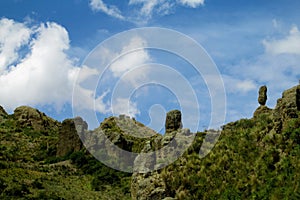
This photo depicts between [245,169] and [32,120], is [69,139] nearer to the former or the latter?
[32,120]

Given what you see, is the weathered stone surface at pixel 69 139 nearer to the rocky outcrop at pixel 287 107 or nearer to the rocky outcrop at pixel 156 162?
the rocky outcrop at pixel 156 162

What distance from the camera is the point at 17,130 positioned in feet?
319

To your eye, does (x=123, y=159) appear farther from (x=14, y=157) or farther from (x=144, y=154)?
(x=144, y=154)

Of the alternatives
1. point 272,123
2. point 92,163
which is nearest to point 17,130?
point 92,163

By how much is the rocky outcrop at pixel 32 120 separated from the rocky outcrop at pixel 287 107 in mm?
79134

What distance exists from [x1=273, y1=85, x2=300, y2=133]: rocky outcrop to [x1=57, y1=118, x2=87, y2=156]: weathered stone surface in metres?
51.2

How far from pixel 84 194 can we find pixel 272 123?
26.5 meters

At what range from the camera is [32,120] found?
106 m

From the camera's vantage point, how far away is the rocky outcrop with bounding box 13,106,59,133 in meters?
104

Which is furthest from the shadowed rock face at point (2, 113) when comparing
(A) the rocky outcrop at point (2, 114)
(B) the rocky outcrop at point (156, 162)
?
(B) the rocky outcrop at point (156, 162)

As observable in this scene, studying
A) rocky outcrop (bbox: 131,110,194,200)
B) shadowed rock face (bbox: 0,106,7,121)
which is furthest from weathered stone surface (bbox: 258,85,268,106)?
shadowed rock face (bbox: 0,106,7,121)

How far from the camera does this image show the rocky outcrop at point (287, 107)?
3180cm

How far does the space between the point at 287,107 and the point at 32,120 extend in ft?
275

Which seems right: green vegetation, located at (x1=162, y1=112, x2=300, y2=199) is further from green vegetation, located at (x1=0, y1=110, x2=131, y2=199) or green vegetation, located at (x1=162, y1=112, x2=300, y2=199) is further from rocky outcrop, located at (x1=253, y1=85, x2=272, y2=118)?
green vegetation, located at (x1=0, y1=110, x2=131, y2=199)
